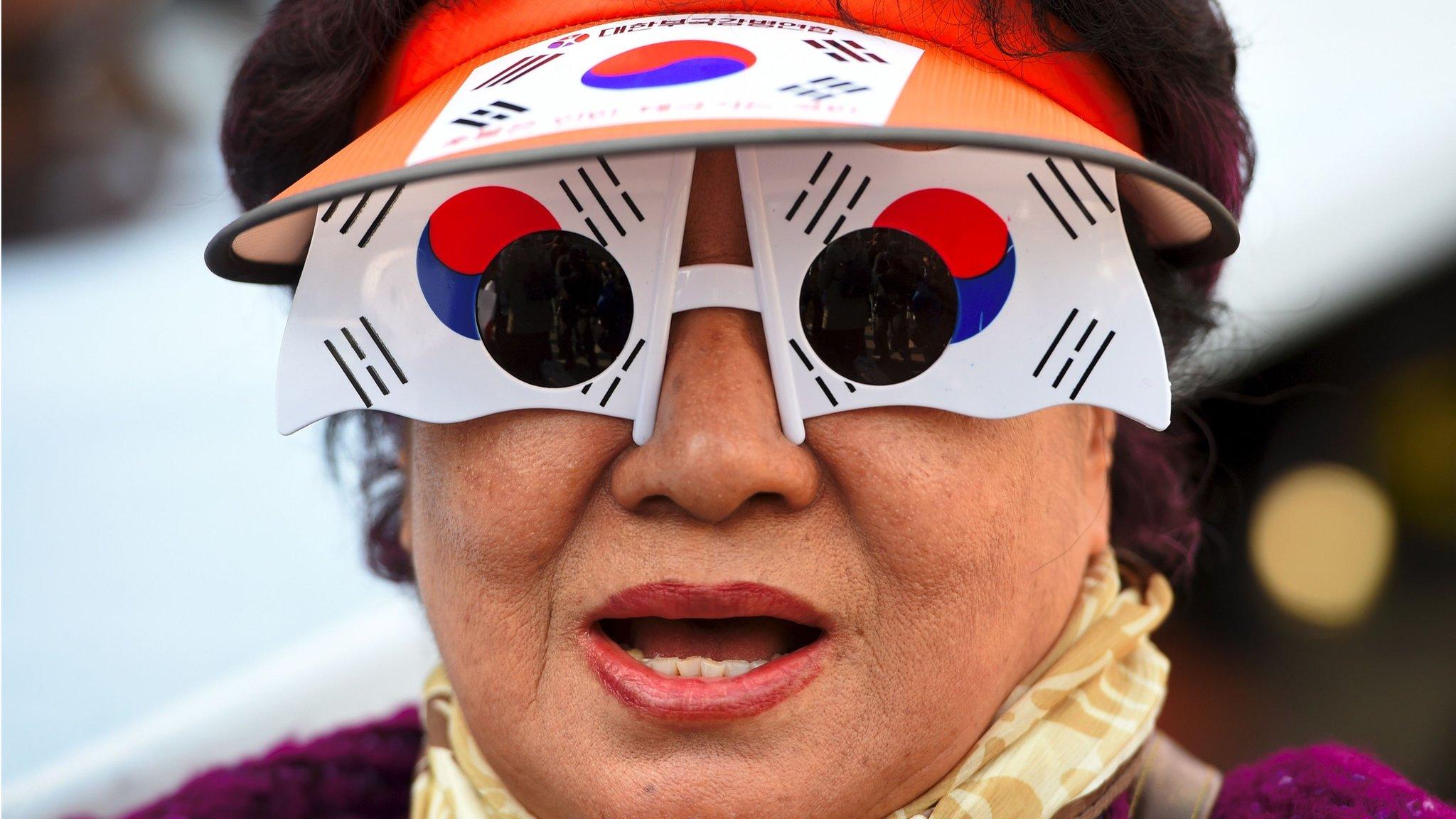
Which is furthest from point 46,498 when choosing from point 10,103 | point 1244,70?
point 1244,70

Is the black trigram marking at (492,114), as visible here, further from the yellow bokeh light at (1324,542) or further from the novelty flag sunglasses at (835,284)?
the yellow bokeh light at (1324,542)

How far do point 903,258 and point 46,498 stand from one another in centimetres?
254

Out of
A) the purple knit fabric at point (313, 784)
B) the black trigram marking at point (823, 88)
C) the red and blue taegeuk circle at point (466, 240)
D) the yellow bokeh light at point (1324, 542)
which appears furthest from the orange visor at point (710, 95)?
the yellow bokeh light at point (1324, 542)

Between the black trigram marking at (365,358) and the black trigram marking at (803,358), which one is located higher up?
the black trigram marking at (365,358)

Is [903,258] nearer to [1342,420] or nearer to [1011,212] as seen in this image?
[1011,212]

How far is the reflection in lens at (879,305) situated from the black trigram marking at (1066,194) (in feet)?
0.42

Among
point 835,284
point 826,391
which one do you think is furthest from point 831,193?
point 826,391

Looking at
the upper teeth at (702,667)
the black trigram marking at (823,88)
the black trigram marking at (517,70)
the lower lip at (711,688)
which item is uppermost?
the black trigram marking at (517,70)

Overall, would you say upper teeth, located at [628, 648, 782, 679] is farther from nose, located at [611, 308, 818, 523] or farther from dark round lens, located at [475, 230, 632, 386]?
dark round lens, located at [475, 230, 632, 386]

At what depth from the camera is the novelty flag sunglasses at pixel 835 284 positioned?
1.25 metres

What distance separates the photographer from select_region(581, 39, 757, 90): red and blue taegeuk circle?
1125 millimetres

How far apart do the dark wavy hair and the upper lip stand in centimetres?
56

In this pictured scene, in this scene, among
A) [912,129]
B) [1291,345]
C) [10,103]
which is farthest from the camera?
[10,103]

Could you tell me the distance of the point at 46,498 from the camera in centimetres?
299
